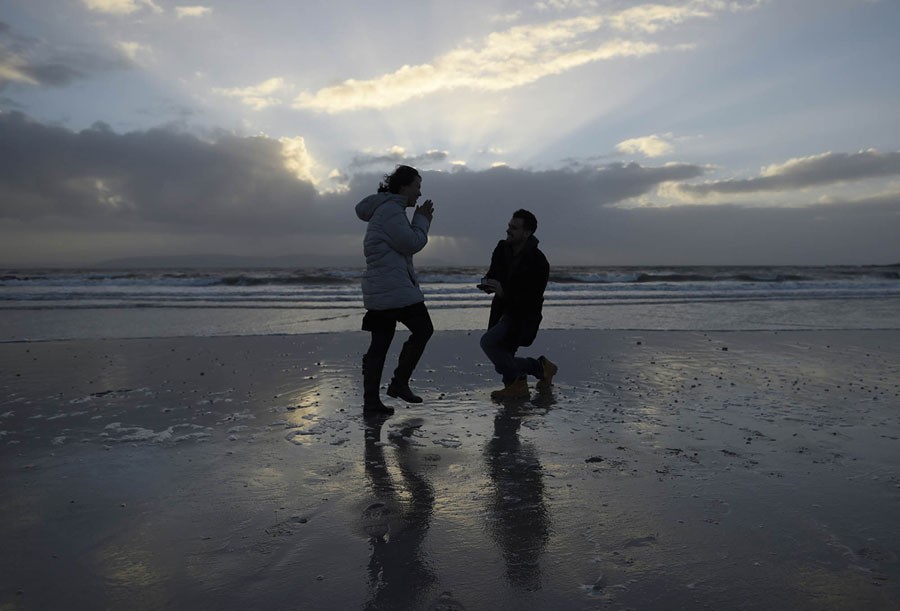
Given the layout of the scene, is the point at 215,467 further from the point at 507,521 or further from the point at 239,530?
the point at 507,521

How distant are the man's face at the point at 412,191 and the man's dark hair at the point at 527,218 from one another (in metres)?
1.03

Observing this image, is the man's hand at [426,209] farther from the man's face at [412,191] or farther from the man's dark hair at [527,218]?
the man's dark hair at [527,218]

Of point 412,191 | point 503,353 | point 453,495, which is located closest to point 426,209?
point 412,191

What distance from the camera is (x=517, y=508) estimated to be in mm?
3123

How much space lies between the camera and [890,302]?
60.4ft

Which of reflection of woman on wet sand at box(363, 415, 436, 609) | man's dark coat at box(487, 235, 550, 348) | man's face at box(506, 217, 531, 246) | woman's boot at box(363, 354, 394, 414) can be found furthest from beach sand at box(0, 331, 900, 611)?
man's face at box(506, 217, 531, 246)

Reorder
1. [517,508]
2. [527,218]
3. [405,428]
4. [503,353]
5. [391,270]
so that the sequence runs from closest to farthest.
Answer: [517,508], [405,428], [391,270], [527,218], [503,353]

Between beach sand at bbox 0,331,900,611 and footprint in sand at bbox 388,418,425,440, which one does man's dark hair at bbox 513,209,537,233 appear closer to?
beach sand at bbox 0,331,900,611

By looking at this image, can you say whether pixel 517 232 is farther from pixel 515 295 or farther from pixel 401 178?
pixel 401 178

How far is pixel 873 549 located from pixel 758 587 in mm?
698

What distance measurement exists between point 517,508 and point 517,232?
328 centimetres

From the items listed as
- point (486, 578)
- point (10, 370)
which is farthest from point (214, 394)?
point (486, 578)

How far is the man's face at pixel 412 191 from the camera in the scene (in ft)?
17.6

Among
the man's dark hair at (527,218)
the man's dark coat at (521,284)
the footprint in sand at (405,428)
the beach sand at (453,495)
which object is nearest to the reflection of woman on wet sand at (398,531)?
the beach sand at (453,495)
